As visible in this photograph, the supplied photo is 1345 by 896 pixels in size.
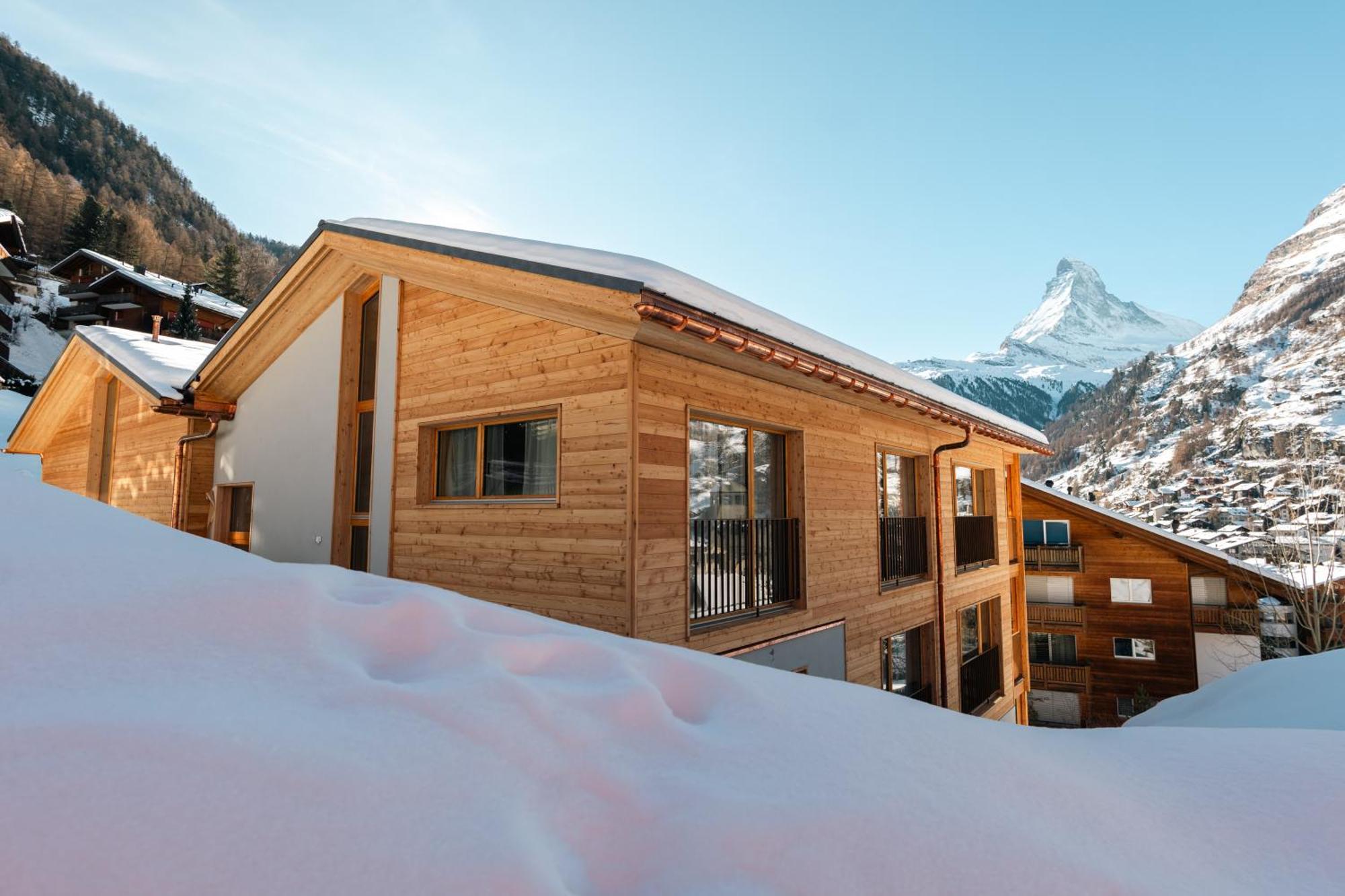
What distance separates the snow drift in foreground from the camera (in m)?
0.97

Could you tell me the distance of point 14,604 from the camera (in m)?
1.41

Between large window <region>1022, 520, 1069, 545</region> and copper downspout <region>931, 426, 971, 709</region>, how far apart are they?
43.7ft

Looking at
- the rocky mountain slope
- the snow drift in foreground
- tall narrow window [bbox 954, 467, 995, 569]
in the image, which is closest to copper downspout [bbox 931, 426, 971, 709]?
tall narrow window [bbox 954, 467, 995, 569]

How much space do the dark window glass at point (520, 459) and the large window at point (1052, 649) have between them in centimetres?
2062

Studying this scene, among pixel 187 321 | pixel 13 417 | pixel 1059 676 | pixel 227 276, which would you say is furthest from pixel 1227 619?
pixel 227 276

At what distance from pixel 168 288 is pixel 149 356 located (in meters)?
40.9

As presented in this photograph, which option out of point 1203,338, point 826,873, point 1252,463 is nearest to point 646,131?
point 826,873

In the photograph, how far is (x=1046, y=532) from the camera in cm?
2127

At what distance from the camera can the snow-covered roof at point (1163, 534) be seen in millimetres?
17594

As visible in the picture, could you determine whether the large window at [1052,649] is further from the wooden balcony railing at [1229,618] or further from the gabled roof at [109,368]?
the gabled roof at [109,368]

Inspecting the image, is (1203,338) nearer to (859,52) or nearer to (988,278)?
(988,278)

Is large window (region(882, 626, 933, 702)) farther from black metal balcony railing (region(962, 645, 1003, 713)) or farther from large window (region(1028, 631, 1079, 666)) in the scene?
large window (region(1028, 631, 1079, 666))

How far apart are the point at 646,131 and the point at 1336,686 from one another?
10650 mm

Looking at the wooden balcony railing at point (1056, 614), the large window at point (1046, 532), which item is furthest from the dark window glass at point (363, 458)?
the wooden balcony railing at point (1056, 614)
